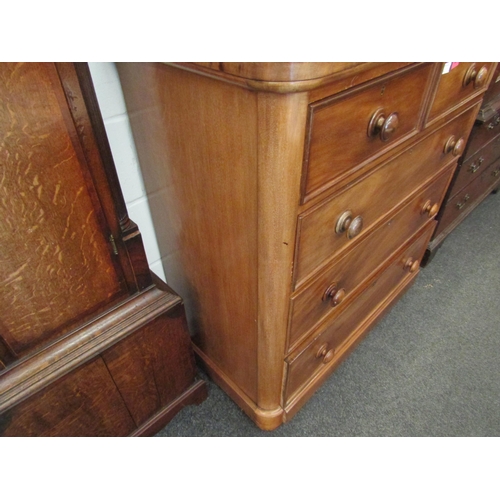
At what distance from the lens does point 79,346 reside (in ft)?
2.28

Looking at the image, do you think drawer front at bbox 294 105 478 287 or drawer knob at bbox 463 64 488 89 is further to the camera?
drawer knob at bbox 463 64 488 89

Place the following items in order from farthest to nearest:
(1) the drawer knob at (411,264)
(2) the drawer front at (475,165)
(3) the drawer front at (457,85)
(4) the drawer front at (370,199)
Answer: (2) the drawer front at (475,165) → (1) the drawer knob at (411,264) → (3) the drawer front at (457,85) → (4) the drawer front at (370,199)

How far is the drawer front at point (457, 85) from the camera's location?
72 cm

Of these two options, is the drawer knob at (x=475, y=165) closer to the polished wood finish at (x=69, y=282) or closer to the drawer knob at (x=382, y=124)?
the drawer knob at (x=382, y=124)

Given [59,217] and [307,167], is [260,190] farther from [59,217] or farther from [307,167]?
[59,217]

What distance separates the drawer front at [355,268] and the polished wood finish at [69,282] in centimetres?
27

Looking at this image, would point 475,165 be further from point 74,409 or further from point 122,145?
point 74,409

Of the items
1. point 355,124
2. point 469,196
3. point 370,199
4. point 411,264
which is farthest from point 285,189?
point 469,196

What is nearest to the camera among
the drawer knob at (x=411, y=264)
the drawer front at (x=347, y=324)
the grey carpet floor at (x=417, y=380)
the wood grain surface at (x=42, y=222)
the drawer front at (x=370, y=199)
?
the wood grain surface at (x=42, y=222)

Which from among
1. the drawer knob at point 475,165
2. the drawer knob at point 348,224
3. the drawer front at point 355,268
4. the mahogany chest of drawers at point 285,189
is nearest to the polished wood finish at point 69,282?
the mahogany chest of drawers at point 285,189

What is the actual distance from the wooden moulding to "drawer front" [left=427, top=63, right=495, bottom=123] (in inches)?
26.5

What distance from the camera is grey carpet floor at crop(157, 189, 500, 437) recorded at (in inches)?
40.2

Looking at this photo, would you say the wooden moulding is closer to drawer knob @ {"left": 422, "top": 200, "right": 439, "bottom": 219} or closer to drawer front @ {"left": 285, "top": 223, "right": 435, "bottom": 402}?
drawer front @ {"left": 285, "top": 223, "right": 435, "bottom": 402}

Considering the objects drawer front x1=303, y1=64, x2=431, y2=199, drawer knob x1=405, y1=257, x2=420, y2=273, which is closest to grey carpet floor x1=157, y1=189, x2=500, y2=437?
drawer knob x1=405, y1=257, x2=420, y2=273
